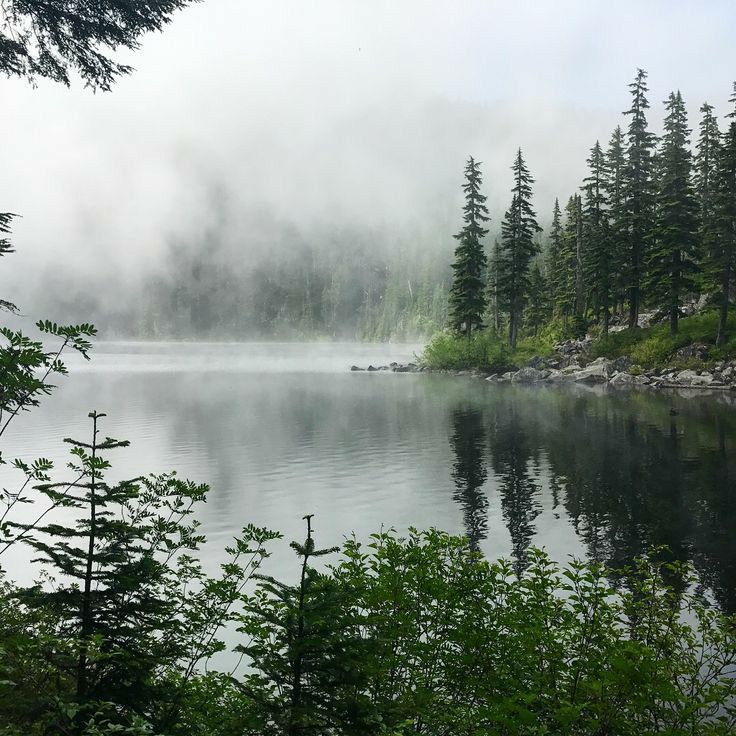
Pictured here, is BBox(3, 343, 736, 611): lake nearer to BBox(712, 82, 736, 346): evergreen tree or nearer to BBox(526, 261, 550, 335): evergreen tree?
BBox(712, 82, 736, 346): evergreen tree

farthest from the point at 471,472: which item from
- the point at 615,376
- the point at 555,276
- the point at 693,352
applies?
the point at 555,276

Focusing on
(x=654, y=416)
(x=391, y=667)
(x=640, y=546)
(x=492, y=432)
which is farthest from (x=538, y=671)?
(x=654, y=416)

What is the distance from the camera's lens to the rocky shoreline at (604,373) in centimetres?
5238

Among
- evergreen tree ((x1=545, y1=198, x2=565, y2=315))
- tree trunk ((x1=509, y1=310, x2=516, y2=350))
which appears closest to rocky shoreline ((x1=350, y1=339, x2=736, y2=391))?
tree trunk ((x1=509, y1=310, x2=516, y2=350))

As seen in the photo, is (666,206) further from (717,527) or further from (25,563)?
(25,563)

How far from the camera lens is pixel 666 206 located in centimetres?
5547

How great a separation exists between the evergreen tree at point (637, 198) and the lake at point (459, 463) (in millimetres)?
16191

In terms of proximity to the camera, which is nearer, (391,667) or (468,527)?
(391,667)

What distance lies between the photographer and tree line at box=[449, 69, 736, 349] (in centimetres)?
5441

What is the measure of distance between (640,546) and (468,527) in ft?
16.3

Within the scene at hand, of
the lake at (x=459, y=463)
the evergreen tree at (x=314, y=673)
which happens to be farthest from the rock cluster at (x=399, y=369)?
the evergreen tree at (x=314, y=673)

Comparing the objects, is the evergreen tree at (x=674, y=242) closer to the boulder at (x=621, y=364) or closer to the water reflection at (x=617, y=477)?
the boulder at (x=621, y=364)

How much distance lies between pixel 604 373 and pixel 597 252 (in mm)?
13093

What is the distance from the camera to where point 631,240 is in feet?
206
